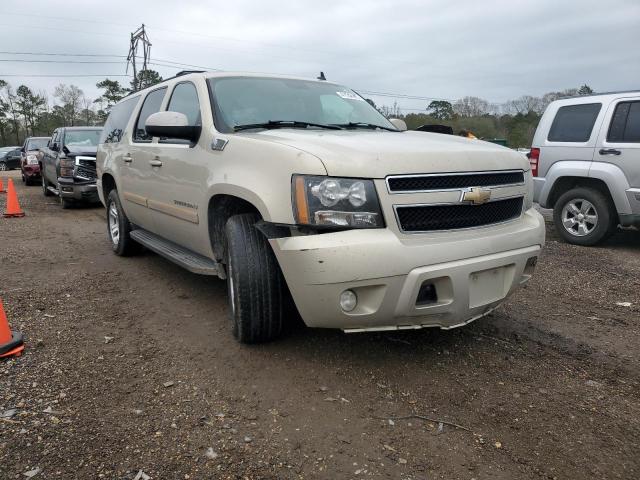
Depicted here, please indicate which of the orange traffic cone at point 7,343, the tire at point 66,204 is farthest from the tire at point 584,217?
the tire at point 66,204

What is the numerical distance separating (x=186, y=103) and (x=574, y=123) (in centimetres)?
541

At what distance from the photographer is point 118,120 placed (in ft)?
19.7

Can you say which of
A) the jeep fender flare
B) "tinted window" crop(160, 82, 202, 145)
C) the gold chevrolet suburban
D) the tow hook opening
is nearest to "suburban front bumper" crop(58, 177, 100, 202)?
"tinted window" crop(160, 82, 202, 145)

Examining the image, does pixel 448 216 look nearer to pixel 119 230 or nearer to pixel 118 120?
pixel 119 230

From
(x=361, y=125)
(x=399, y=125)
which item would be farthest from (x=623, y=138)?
(x=361, y=125)

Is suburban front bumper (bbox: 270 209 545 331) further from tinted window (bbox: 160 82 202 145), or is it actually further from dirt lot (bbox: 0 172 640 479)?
tinted window (bbox: 160 82 202 145)

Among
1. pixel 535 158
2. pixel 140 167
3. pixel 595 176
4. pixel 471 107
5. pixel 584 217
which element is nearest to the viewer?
pixel 140 167

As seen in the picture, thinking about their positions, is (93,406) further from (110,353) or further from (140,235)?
(140,235)

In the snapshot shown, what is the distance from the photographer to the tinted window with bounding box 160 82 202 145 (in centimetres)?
395

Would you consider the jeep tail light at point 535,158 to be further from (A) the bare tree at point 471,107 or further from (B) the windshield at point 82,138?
(A) the bare tree at point 471,107

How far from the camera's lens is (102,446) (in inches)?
93.0

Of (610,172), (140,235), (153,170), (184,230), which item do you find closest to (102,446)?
(184,230)

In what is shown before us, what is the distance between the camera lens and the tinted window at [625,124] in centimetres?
638

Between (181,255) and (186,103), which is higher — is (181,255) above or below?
below
